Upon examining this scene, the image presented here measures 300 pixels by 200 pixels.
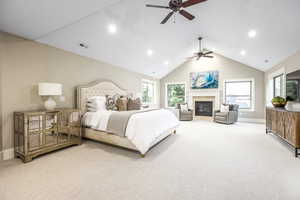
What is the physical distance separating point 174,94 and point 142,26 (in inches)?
202

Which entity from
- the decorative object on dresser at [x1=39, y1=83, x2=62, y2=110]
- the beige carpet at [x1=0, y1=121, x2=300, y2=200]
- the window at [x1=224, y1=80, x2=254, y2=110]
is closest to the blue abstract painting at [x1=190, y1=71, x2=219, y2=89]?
the window at [x1=224, y1=80, x2=254, y2=110]

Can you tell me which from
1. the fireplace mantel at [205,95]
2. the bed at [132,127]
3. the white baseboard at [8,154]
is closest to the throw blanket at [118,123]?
the bed at [132,127]

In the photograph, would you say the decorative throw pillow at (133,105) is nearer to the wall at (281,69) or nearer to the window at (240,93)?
the wall at (281,69)

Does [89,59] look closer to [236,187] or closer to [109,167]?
[109,167]

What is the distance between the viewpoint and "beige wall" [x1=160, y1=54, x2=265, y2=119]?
6.31 meters

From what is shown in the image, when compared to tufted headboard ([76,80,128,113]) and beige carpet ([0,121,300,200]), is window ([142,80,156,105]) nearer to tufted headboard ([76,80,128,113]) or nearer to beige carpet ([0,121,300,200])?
tufted headboard ([76,80,128,113])

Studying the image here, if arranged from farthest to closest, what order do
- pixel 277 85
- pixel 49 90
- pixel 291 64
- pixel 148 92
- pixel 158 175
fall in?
pixel 148 92
pixel 277 85
pixel 291 64
pixel 49 90
pixel 158 175

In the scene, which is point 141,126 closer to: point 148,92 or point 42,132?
point 42,132

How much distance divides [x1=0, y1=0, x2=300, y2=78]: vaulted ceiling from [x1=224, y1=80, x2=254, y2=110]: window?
160cm

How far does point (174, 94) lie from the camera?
27.2ft

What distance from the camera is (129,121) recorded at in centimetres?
278

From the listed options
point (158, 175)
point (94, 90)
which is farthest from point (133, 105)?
point (158, 175)

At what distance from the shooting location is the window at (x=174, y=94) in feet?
26.4

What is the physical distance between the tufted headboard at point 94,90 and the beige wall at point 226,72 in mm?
3981
